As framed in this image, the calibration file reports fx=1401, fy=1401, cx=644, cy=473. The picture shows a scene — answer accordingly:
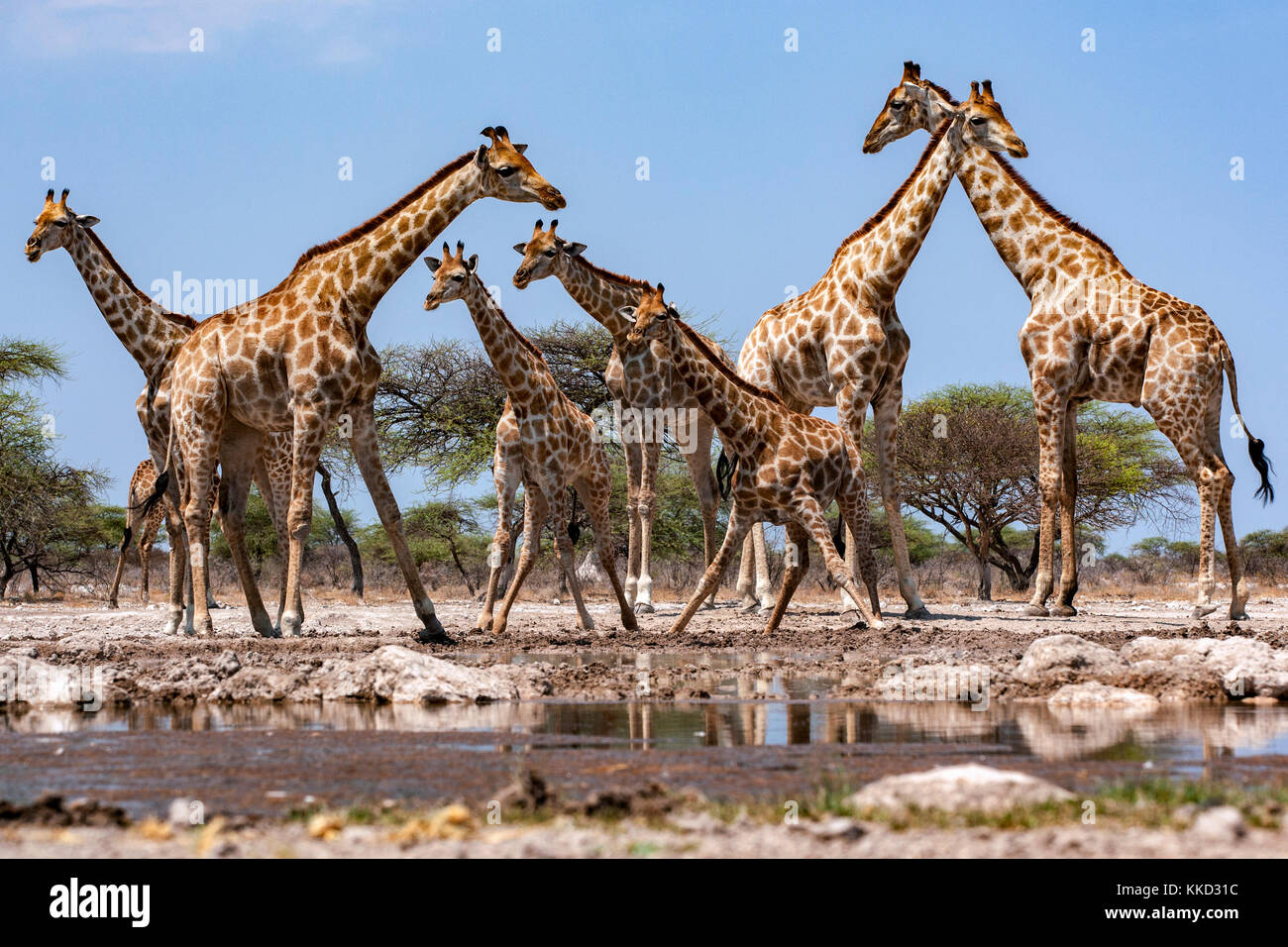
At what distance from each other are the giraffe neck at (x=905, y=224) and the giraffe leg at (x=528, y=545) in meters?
4.05

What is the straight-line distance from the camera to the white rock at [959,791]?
14.8 feet

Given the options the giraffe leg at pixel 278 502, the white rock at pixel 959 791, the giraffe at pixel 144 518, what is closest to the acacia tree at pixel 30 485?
the giraffe at pixel 144 518

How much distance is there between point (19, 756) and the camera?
6.09 meters

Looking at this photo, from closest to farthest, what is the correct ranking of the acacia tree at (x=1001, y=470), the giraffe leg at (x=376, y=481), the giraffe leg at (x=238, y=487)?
the giraffe leg at (x=376, y=481), the giraffe leg at (x=238, y=487), the acacia tree at (x=1001, y=470)

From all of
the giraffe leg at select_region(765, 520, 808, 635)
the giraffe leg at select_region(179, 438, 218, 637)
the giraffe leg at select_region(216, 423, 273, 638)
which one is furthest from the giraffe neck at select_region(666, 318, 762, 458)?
the giraffe leg at select_region(179, 438, 218, 637)

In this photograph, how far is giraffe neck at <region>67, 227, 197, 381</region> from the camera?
13.9 m

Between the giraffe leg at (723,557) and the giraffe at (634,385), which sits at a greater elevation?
the giraffe at (634,385)

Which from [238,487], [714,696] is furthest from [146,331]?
[714,696]

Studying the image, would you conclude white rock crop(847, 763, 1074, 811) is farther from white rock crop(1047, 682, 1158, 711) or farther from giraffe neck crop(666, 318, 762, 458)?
giraffe neck crop(666, 318, 762, 458)

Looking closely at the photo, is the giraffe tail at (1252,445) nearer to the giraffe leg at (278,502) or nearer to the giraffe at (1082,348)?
the giraffe at (1082,348)

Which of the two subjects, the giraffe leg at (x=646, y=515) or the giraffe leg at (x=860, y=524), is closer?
the giraffe leg at (x=860, y=524)

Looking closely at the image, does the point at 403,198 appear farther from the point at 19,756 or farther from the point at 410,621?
the point at 19,756
